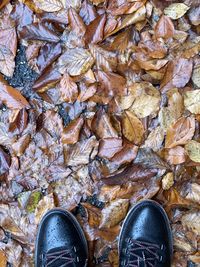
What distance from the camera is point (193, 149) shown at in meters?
1.37

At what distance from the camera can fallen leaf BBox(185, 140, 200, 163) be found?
4.48 feet

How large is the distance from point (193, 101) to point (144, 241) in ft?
1.88

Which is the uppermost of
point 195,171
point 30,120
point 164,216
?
point 30,120

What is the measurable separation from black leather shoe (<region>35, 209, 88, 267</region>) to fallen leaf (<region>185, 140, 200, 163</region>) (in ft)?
1.68

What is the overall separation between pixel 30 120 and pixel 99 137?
0.27 metres

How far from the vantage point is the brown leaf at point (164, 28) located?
1341 millimetres

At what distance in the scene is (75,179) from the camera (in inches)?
56.2

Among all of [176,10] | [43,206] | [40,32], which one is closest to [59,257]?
[43,206]

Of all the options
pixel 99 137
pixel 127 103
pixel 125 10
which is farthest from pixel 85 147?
pixel 125 10

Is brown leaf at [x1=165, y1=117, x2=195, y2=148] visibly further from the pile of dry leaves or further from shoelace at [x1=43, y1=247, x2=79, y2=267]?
shoelace at [x1=43, y1=247, x2=79, y2=267]

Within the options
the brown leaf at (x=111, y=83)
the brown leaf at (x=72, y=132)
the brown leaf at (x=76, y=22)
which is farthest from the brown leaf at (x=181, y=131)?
the brown leaf at (x=76, y=22)

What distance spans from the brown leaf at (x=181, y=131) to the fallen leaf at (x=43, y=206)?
20.0 inches

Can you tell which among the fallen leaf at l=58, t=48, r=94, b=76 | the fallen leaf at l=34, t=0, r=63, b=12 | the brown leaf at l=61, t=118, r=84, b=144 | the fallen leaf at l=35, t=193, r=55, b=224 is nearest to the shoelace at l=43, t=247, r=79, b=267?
the fallen leaf at l=35, t=193, r=55, b=224

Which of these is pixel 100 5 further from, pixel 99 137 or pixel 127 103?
pixel 99 137
